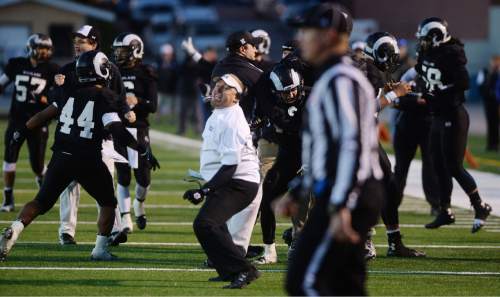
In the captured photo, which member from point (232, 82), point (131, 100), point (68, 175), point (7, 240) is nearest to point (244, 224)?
point (232, 82)

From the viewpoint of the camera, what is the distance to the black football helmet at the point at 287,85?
1109cm

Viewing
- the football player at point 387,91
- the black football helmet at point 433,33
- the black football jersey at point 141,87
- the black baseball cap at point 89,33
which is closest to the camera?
the football player at point 387,91

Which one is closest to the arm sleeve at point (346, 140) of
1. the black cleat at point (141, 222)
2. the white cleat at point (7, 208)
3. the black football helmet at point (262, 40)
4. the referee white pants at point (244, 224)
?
the referee white pants at point (244, 224)

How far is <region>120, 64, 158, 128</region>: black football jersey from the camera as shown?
13242mm

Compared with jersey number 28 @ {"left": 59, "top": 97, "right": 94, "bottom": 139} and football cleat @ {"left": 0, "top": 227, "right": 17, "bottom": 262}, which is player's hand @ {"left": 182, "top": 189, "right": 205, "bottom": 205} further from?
football cleat @ {"left": 0, "top": 227, "right": 17, "bottom": 262}

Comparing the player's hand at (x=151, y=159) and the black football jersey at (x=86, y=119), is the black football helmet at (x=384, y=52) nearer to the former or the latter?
the black football jersey at (x=86, y=119)

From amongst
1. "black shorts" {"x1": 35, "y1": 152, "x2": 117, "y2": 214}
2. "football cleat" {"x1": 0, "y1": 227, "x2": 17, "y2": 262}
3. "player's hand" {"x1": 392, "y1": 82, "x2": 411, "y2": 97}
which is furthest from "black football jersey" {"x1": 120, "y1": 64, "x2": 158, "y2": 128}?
"player's hand" {"x1": 392, "y1": 82, "x2": 411, "y2": 97}

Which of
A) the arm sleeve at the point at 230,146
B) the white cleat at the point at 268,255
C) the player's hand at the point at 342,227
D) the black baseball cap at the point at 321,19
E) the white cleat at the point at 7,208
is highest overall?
the black baseball cap at the point at 321,19

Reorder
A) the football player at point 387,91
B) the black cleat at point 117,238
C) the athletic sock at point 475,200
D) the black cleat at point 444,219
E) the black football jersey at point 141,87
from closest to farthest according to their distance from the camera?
the football player at point 387,91
the black cleat at point 117,238
the athletic sock at point 475,200
the black football jersey at point 141,87
the black cleat at point 444,219

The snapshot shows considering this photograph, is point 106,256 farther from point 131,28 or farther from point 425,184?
point 131,28

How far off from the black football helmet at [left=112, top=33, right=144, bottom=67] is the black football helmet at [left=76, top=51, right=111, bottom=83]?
235 centimetres

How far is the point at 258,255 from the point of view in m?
11.7

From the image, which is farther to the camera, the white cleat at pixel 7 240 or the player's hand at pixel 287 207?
the white cleat at pixel 7 240

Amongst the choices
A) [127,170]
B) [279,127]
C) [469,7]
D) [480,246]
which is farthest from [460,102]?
[469,7]
